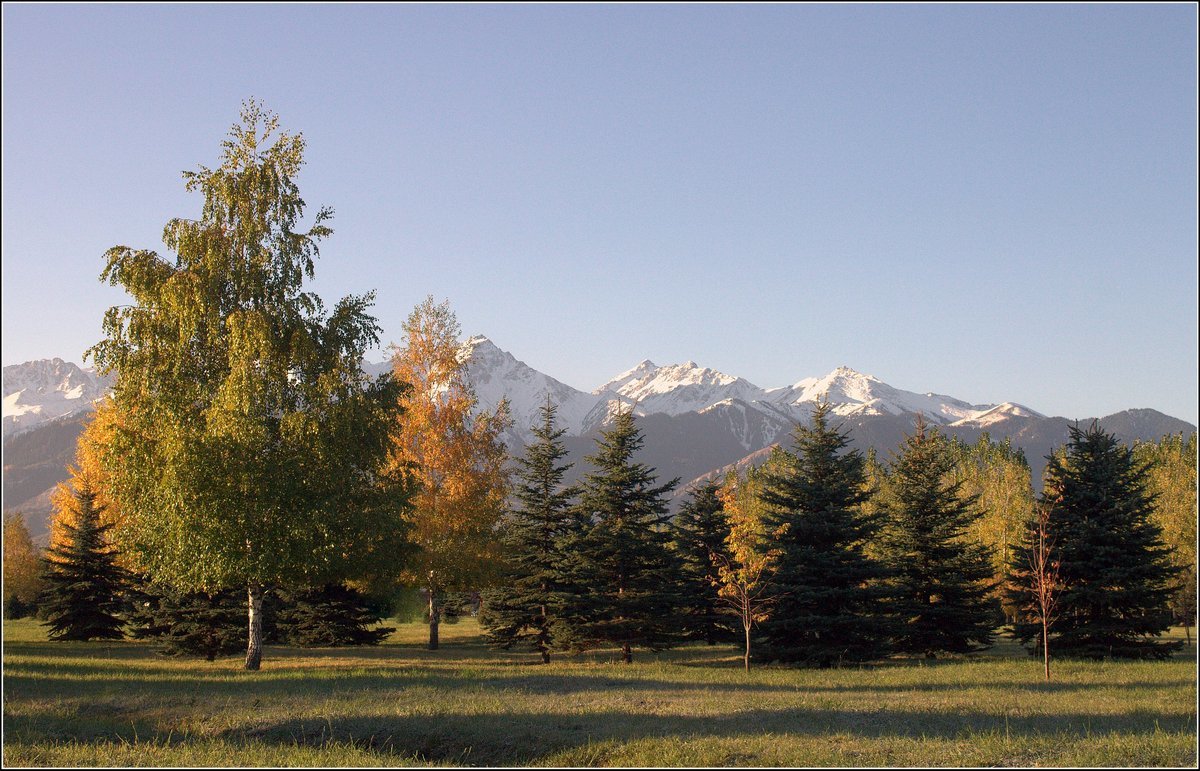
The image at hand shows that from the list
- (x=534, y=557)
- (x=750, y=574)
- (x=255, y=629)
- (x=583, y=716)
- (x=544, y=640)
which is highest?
(x=534, y=557)

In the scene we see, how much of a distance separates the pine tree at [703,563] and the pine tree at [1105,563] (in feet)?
41.4

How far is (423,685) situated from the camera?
20.6 meters

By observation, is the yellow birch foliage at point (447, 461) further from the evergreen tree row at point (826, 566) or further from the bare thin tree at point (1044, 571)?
the bare thin tree at point (1044, 571)

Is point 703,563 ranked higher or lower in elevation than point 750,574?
lower

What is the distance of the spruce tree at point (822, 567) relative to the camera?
3041cm

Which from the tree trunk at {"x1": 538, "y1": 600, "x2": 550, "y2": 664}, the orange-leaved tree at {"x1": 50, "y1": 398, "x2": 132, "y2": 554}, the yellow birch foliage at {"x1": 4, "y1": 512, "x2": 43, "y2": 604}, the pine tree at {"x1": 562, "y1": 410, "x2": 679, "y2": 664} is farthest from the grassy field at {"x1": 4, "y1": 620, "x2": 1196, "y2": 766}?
the yellow birch foliage at {"x1": 4, "y1": 512, "x2": 43, "y2": 604}

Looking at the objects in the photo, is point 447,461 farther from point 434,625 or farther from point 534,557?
point 434,625

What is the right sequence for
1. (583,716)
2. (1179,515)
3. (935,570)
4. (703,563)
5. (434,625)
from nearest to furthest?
(583,716) < (935,570) < (434,625) < (703,563) < (1179,515)

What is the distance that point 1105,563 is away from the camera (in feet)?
102

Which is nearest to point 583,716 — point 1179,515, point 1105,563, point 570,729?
point 570,729

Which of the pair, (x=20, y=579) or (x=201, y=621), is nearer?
(x=201, y=621)

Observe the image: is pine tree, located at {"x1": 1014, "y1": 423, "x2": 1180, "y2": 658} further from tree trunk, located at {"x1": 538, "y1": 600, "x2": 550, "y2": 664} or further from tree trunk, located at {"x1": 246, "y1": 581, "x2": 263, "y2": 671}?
tree trunk, located at {"x1": 246, "y1": 581, "x2": 263, "y2": 671}

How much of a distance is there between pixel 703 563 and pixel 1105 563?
1675cm

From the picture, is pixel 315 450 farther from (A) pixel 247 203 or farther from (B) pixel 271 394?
(A) pixel 247 203
